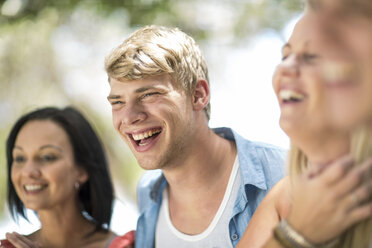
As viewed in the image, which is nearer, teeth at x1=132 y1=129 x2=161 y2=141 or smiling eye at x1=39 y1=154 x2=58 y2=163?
teeth at x1=132 y1=129 x2=161 y2=141

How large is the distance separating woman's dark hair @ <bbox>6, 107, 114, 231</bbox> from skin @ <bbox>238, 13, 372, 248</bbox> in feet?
5.69

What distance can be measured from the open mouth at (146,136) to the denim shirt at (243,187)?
376 mm

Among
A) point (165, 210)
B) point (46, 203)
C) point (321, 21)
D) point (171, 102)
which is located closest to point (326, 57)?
point (321, 21)

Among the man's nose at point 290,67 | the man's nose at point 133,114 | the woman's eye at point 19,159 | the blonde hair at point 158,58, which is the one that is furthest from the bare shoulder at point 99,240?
the man's nose at point 290,67

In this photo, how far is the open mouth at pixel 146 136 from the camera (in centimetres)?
194

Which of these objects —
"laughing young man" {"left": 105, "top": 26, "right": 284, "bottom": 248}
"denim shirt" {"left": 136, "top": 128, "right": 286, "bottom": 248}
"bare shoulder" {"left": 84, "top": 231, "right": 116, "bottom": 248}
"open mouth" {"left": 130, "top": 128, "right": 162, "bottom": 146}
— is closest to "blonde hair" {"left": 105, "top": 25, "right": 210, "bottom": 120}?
"laughing young man" {"left": 105, "top": 26, "right": 284, "bottom": 248}

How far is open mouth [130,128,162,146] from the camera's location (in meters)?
1.94

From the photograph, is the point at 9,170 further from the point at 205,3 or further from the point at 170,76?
the point at 205,3

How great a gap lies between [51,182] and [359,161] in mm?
1856

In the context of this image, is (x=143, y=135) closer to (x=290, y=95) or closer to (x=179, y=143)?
Result: (x=179, y=143)

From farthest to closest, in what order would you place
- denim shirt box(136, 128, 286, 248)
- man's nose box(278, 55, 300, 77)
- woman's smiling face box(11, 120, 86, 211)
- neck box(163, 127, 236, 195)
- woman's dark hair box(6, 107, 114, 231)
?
woman's dark hair box(6, 107, 114, 231)
woman's smiling face box(11, 120, 86, 211)
neck box(163, 127, 236, 195)
denim shirt box(136, 128, 286, 248)
man's nose box(278, 55, 300, 77)

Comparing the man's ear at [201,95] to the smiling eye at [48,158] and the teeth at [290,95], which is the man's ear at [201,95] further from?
the teeth at [290,95]

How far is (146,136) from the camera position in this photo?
6.39 feet

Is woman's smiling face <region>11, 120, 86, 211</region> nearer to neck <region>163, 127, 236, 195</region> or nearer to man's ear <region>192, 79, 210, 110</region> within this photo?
neck <region>163, 127, 236, 195</region>
